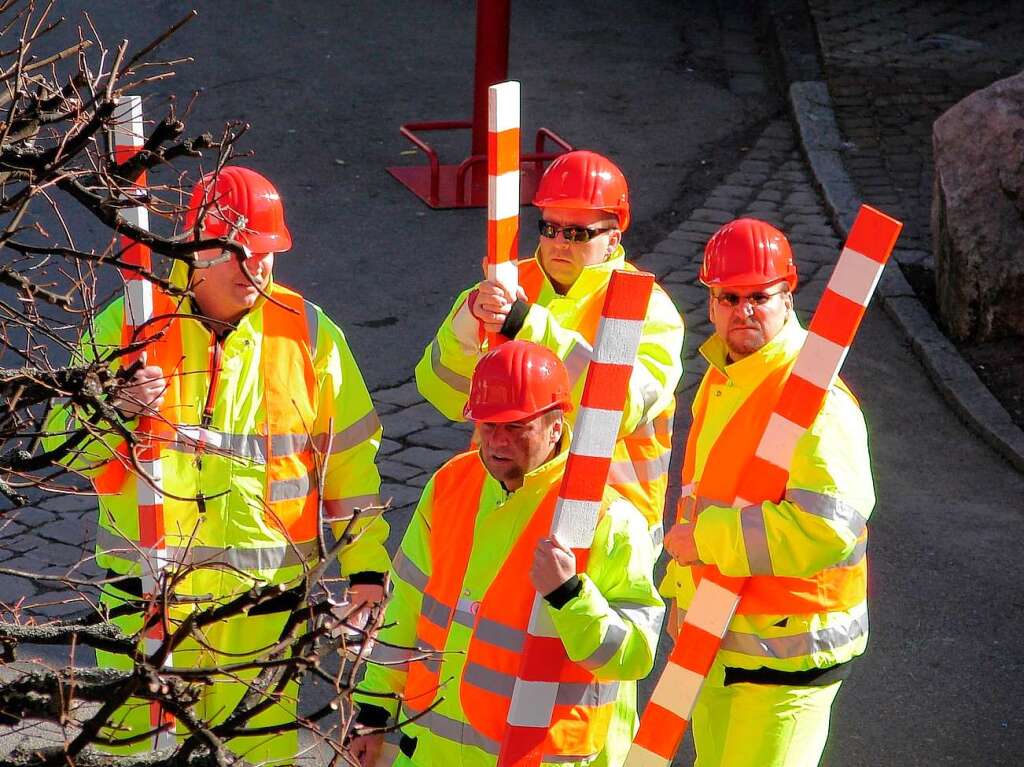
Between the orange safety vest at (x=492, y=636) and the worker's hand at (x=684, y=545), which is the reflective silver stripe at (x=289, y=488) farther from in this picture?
the worker's hand at (x=684, y=545)

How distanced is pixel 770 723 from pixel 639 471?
117cm

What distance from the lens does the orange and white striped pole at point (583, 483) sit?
3836 millimetres

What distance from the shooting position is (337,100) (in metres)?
14.5

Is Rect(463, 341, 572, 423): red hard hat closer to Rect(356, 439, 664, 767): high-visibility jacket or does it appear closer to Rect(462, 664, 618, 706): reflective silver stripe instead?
Rect(356, 439, 664, 767): high-visibility jacket

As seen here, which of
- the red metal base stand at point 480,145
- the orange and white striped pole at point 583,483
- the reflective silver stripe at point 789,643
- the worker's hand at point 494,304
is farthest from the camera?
the red metal base stand at point 480,145

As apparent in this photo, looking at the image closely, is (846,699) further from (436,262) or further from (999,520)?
(436,262)

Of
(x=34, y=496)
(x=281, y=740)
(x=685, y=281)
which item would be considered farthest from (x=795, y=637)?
(x=685, y=281)

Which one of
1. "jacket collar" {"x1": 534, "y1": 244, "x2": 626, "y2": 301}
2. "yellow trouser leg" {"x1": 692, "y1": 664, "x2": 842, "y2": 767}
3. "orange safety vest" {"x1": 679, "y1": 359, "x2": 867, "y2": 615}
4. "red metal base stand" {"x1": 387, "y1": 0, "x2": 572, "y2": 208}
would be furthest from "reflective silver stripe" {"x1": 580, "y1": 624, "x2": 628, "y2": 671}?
Result: "red metal base stand" {"x1": 387, "y1": 0, "x2": 572, "y2": 208}

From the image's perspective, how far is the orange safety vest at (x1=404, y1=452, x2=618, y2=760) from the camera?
4.15 metres

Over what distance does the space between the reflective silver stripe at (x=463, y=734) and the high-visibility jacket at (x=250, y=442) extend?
77 centimetres

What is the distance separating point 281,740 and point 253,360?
1.24m

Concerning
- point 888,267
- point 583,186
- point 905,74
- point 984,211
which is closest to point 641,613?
point 583,186

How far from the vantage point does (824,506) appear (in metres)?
4.43

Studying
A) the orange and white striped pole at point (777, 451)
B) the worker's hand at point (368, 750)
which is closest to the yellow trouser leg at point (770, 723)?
the orange and white striped pole at point (777, 451)
